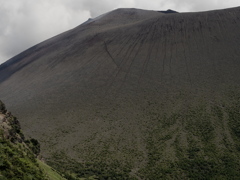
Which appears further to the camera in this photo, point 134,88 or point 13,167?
point 134,88

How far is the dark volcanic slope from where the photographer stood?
100ft

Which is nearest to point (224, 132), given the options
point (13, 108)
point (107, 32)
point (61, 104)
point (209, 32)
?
point (61, 104)

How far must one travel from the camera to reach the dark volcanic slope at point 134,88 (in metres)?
30.6

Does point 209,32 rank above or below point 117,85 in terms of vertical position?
above

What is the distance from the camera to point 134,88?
4731cm

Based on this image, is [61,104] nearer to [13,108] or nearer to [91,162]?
[13,108]

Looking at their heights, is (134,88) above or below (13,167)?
below

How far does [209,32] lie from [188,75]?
24.7 meters

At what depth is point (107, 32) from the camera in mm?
78938

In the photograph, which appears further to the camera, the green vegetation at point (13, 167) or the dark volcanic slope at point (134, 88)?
the dark volcanic slope at point (134, 88)

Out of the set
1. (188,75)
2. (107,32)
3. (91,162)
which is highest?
(107,32)

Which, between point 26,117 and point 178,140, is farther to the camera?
point 26,117

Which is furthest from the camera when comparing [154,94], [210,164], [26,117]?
[154,94]

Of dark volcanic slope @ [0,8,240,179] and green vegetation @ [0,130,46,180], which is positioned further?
dark volcanic slope @ [0,8,240,179]
